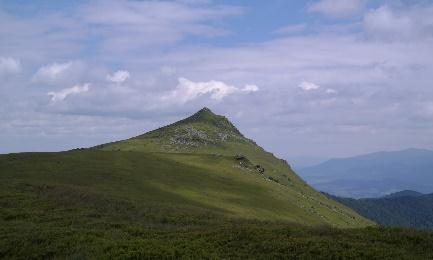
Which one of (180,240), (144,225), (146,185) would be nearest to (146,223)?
(144,225)

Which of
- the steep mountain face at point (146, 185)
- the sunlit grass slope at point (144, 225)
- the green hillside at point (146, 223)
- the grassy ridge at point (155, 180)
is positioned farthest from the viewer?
the grassy ridge at point (155, 180)

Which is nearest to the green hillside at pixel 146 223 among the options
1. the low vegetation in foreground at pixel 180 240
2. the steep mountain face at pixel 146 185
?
the low vegetation in foreground at pixel 180 240

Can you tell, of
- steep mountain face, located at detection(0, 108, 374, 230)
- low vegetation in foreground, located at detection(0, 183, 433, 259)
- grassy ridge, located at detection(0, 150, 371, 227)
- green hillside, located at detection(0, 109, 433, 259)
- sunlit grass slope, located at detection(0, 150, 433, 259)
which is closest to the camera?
low vegetation in foreground, located at detection(0, 183, 433, 259)

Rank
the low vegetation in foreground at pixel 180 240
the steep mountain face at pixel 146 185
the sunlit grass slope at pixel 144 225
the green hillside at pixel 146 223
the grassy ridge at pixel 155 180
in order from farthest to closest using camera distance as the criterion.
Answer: the grassy ridge at pixel 155 180 < the steep mountain face at pixel 146 185 < the green hillside at pixel 146 223 < the sunlit grass slope at pixel 144 225 < the low vegetation in foreground at pixel 180 240

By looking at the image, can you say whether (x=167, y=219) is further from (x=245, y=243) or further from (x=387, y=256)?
(x=387, y=256)

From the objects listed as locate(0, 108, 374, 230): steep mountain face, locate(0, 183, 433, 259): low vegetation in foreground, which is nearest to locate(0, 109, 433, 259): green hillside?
locate(0, 183, 433, 259): low vegetation in foreground

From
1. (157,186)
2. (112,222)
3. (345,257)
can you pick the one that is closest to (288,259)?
(345,257)

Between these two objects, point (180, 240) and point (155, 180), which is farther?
point (155, 180)

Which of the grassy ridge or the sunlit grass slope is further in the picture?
the grassy ridge

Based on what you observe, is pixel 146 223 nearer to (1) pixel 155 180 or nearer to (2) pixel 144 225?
(2) pixel 144 225

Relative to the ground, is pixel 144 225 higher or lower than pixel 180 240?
lower

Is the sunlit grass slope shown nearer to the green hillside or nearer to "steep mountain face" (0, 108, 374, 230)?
the green hillside

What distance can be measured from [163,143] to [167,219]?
15425 cm

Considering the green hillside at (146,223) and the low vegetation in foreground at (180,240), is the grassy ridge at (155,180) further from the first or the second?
the low vegetation in foreground at (180,240)
